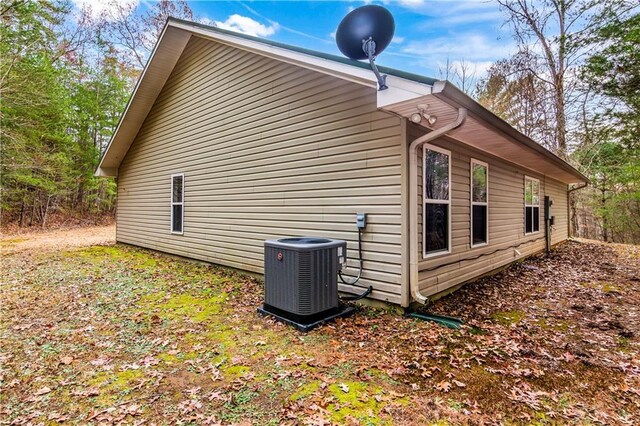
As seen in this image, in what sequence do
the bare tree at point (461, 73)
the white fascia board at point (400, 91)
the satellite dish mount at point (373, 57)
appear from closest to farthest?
the white fascia board at point (400, 91) < the satellite dish mount at point (373, 57) < the bare tree at point (461, 73)

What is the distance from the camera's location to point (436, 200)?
466 centimetres

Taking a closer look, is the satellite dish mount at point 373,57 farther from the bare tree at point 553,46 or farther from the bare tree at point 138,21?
the bare tree at point 138,21

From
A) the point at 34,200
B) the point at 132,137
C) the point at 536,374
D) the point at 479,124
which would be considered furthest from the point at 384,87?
the point at 34,200

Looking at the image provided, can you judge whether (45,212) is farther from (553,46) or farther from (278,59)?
(553,46)

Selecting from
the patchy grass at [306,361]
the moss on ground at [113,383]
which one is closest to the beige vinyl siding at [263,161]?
the patchy grass at [306,361]

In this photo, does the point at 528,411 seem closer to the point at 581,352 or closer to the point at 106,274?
the point at 581,352

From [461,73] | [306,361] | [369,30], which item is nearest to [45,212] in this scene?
[306,361]

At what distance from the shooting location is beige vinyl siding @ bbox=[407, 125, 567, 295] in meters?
4.70

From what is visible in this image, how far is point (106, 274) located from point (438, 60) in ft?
57.1

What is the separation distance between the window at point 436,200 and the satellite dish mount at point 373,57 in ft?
4.39

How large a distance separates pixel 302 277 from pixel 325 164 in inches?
76.0

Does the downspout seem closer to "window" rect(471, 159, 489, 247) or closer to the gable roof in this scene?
the gable roof

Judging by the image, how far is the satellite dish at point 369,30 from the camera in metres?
3.59

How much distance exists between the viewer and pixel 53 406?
2.37m
